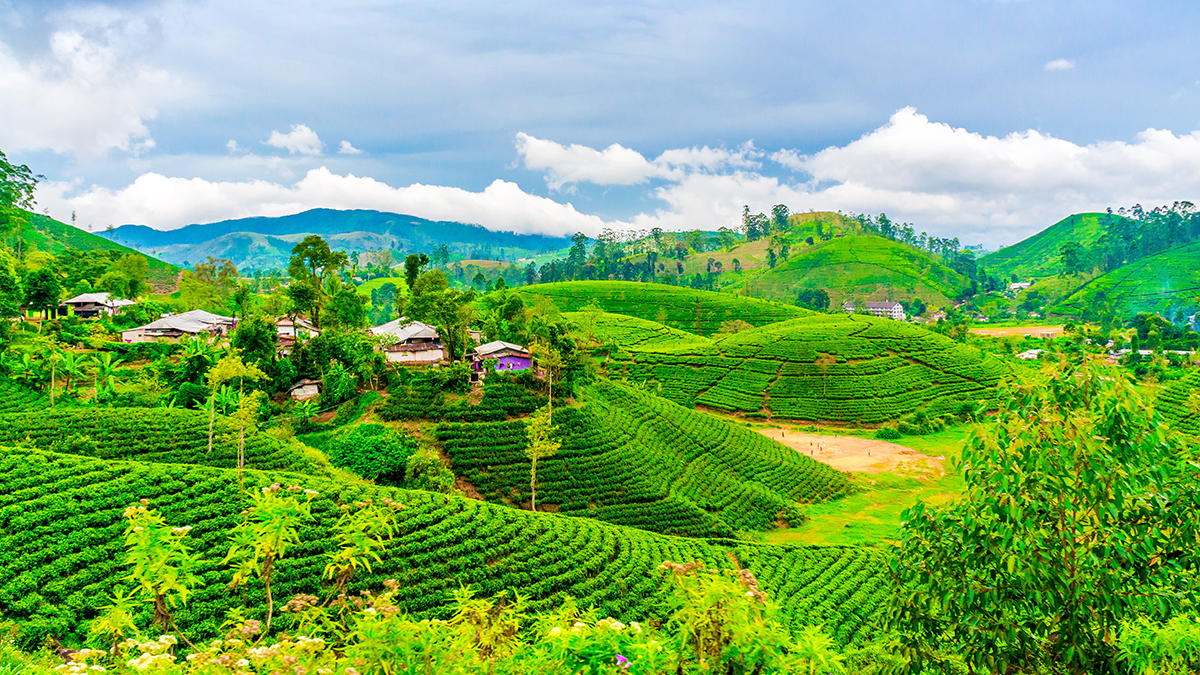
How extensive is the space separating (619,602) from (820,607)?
7129 mm

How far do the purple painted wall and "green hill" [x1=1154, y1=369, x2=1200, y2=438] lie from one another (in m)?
51.0

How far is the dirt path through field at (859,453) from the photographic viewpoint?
44000 mm

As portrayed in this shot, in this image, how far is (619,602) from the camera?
671 inches

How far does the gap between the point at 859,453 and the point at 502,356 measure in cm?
3281

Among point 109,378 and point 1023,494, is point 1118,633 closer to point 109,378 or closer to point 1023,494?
point 1023,494

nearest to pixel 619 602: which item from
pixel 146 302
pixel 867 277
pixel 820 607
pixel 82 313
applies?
pixel 820 607

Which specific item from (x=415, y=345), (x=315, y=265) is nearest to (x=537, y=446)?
(x=415, y=345)

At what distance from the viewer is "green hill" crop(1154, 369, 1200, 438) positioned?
47.2 meters

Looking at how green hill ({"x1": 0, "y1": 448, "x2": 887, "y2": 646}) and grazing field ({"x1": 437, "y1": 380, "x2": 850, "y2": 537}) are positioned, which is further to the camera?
grazing field ({"x1": 437, "y1": 380, "x2": 850, "y2": 537})

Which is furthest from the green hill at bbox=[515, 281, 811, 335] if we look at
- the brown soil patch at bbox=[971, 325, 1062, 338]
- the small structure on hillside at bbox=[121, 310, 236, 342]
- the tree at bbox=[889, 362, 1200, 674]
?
the tree at bbox=[889, 362, 1200, 674]

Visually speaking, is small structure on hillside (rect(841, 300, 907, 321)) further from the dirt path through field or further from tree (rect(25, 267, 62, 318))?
tree (rect(25, 267, 62, 318))

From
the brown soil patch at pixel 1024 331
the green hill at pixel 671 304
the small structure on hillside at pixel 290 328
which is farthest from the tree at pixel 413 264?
the brown soil patch at pixel 1024 331

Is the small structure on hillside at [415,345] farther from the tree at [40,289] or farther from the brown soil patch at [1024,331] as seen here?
the brown soil patch at [1024,331]

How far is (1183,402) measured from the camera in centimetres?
5088
